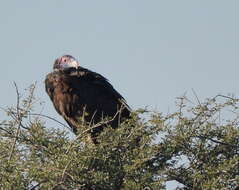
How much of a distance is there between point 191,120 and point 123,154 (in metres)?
0.60

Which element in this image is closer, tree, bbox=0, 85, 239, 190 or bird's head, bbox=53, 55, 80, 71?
tree, bbox=0, 85, 239, 190

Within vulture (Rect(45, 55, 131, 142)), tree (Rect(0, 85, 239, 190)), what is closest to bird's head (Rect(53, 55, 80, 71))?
vulture (Rect(45, 55, 131, 142))

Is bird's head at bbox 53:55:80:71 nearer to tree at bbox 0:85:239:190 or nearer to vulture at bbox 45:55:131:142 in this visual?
vulture at bbox 45:55:131:142

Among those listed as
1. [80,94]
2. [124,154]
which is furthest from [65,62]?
[124,154]

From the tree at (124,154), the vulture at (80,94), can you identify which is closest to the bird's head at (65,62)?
the vulture at (80,94)

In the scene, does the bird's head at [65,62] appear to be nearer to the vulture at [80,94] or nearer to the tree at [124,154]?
the vulture at [80,94]

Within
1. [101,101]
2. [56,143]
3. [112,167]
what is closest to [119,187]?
[112,167]

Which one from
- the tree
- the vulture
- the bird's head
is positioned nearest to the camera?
the tree

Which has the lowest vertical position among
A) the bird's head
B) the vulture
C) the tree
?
the tree

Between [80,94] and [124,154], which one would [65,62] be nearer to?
[80,94]

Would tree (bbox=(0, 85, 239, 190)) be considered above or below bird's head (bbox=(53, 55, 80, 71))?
below

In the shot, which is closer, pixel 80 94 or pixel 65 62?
pixel 80 94

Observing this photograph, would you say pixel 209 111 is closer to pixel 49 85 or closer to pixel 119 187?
pixel 119 187

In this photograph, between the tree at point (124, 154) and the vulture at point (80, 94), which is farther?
the vulture at point (80, 94)
